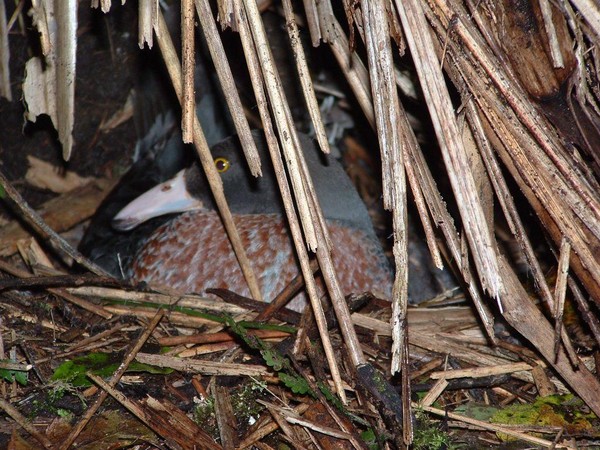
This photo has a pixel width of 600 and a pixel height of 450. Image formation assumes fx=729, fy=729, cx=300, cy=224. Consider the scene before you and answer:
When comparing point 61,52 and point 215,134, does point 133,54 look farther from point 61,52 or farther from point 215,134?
point 61,52

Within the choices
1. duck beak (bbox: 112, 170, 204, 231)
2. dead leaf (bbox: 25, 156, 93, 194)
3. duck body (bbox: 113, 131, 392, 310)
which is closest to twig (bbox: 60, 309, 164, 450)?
duck body (bbox: 113, 131, 392, 310)

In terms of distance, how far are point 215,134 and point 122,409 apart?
2.44 m

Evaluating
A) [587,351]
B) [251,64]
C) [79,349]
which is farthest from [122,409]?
[587,351]

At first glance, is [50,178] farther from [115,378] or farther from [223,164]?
[115,378]

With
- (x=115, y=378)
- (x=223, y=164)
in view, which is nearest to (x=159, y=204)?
(x=223, y=164)

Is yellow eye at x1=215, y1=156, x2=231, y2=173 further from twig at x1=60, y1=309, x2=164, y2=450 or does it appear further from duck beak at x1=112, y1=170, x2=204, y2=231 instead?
twig at x1=60, y1=309, x2=164, y2=450

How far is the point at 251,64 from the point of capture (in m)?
2.41

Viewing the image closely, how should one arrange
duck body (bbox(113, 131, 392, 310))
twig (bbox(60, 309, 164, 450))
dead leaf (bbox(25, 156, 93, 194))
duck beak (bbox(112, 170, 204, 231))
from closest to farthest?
twig (bbox(60, 309, 164, 450)) < duck body (bbox(113, 131, 392, 310)) < duck beak (bbox(112, 170, 204, 231)) < dead leaf (bbox(25, 156, 93, 194))

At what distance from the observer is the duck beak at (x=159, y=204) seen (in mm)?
3834

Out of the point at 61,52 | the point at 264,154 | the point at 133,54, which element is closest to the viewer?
the point at 61,52

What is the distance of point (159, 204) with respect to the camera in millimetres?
3887

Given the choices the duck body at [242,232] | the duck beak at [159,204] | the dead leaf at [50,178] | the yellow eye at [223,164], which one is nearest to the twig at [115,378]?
the duck body at [242,232]

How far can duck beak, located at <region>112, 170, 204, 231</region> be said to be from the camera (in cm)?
383

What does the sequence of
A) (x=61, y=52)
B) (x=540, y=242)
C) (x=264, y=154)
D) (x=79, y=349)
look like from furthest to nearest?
(x=264, y=154) → (x=540, y=242) → (x=61, y=52) → (x=79, y=349)
